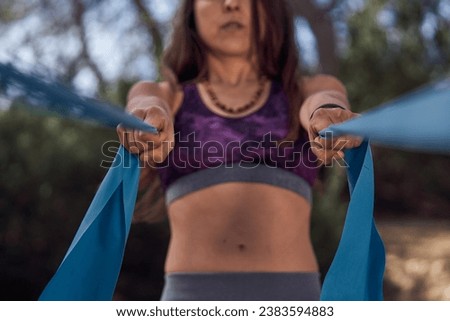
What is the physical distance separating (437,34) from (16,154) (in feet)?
8.82

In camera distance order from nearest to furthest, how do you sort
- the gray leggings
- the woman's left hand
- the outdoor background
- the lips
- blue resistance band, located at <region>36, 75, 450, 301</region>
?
blue resistance band, located at <region>36, 75, 450, 301</region>, the woman's left hand, the gray leggings, the lips, the outdoor background

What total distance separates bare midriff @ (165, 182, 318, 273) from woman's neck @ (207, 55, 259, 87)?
21 cm

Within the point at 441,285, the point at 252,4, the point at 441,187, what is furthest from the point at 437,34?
the point at 252,4

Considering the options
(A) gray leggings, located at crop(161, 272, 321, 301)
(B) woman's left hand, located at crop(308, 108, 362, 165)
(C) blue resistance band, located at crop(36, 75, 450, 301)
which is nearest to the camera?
(C) blue resistance band, located at crop(36, 75, 450, 301)

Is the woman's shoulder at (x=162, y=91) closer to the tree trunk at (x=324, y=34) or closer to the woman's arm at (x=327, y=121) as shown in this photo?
the woman's arm at (x=327, y=121)

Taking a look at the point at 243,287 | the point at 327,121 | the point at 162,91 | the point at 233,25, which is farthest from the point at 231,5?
the point at 243,287

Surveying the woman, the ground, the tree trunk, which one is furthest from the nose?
the tree trunk

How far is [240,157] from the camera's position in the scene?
1100 millimetres

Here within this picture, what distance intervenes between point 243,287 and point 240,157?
0.21m

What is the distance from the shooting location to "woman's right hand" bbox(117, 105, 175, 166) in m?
0.90

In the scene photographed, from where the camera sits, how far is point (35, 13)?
4.66m

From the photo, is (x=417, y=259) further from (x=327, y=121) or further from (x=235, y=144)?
(x=327, y=121)

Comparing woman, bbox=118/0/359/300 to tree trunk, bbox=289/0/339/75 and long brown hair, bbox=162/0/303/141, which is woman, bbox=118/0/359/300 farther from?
tree trunk, bbox=289/0/339/75
